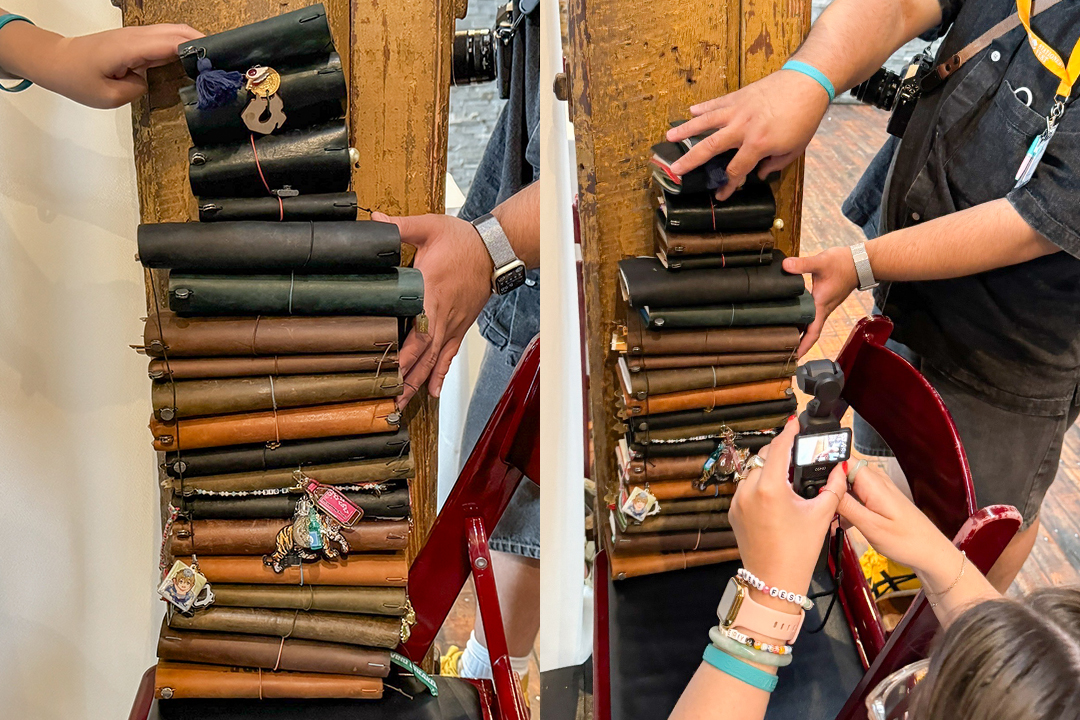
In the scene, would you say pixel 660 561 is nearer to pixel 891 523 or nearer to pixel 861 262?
pixel 891 523

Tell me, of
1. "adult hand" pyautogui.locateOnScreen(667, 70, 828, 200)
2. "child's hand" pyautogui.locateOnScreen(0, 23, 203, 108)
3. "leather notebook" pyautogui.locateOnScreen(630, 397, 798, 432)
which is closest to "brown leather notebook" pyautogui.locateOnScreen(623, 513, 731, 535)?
"leather notebook" pyautogui.locateOnScreen(630, 397, 798, 432)

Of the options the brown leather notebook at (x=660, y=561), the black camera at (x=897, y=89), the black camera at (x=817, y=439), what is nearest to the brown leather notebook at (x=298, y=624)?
the brown leather notebook at (x=660, y=561)

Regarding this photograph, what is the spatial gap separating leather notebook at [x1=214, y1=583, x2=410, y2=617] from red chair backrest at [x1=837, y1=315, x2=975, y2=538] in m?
0.69

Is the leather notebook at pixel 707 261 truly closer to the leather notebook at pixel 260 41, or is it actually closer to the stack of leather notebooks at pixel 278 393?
the stack of leather notebooks at pixel 278 393

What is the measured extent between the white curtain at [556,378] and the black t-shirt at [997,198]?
69cm

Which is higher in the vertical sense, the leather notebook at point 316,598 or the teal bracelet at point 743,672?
the teal bracelet at point 743,672

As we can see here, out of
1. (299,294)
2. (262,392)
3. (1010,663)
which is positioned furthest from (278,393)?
(1010,663)

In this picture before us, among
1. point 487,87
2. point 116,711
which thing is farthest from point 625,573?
point 487,87

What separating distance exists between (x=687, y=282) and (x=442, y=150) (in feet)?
1.21

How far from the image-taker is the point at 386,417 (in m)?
1.03

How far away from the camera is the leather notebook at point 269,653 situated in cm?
107

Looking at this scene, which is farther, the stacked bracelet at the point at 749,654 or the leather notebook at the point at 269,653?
the leather notebook at the point at 269,653

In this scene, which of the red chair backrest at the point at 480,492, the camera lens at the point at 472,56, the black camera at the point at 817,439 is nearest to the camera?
the black camera at the point at 817,439

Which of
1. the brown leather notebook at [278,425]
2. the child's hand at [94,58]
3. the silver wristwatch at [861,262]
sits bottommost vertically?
the brown leather notebook at [278,425]
